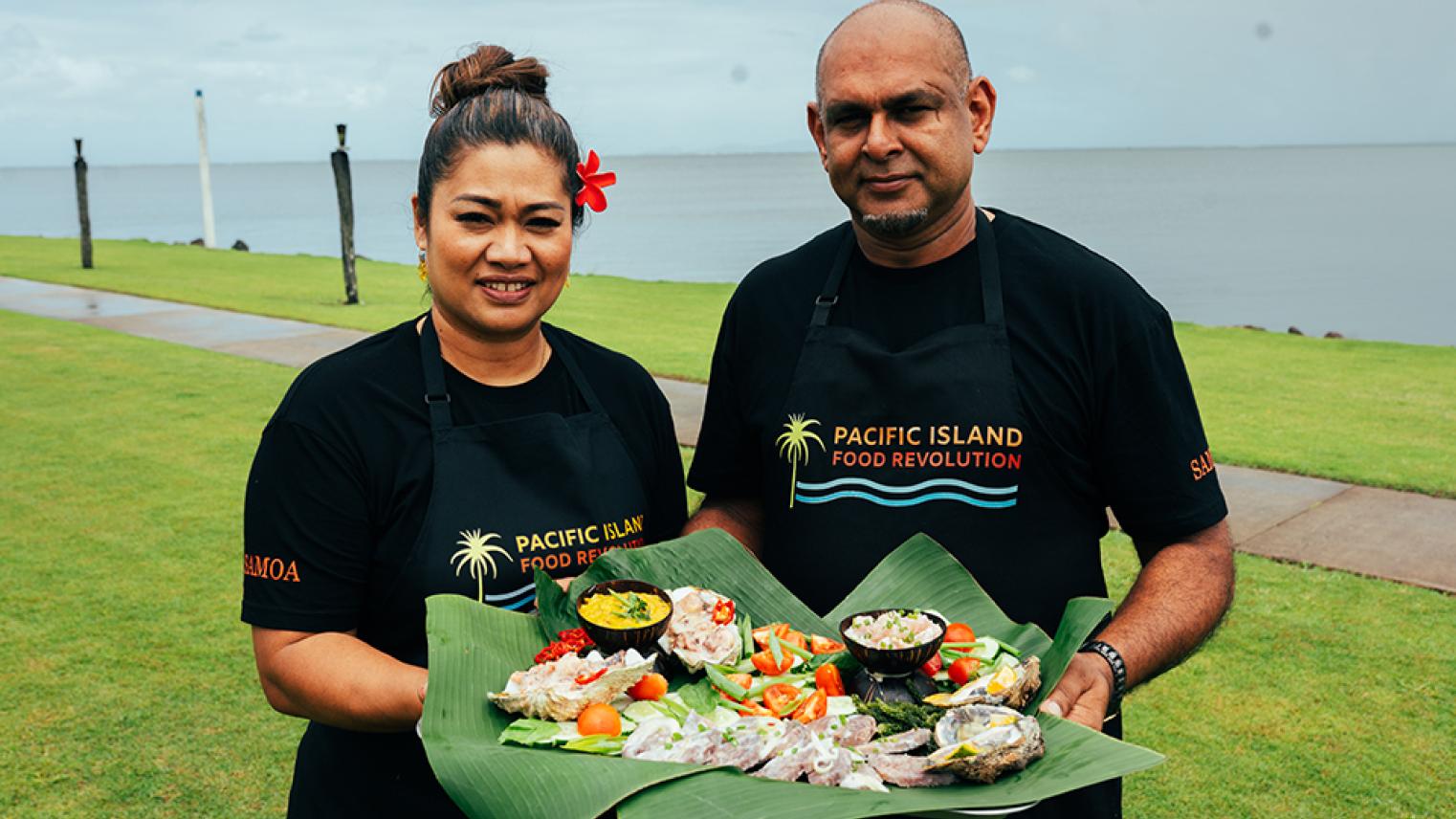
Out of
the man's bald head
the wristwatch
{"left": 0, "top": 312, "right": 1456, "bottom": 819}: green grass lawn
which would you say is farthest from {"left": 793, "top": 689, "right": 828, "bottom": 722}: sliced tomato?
{"left": 0, "top": 312, "right": 1456, "bottom": 819}: green grass lawn

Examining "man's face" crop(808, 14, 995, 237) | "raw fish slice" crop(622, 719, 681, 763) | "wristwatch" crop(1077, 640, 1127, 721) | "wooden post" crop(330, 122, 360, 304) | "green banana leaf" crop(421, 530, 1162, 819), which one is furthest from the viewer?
"wooden post" crop(330, 122, 360, 304)

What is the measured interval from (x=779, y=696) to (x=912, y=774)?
31cm

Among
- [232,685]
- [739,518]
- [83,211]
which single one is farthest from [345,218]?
[739,518]

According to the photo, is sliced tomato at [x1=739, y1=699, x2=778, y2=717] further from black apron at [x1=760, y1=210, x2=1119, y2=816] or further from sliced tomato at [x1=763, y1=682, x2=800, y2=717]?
black apron at [x1=760, y1=210, x2=1119, y2=816]

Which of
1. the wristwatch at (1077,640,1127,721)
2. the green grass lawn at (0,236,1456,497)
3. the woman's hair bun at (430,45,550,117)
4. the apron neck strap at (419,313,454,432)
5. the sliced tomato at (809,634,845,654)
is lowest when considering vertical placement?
the green grass lawn at (0,236,1456,497)

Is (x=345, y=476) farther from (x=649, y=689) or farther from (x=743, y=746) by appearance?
(x=743, y=746)

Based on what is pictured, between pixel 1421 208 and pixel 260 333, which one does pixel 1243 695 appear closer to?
pixel 260 333

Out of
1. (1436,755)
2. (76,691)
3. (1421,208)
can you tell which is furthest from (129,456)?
(1421,208)

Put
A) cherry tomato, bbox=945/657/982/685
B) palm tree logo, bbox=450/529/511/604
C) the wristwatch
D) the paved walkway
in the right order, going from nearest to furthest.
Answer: cherry tomato, bbox=945/657/982/685, the wristwatch, palm tree logo, bbox=450/529/511/604, the paved walkway

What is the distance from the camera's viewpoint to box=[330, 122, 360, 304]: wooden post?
16.8m

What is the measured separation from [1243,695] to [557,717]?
12.3 ft

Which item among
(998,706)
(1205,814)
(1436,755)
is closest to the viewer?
(998,706)

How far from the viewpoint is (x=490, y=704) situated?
6.68 feet

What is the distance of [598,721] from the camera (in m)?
1.91
